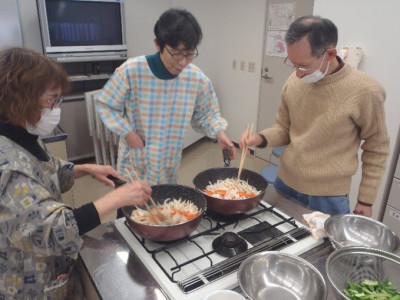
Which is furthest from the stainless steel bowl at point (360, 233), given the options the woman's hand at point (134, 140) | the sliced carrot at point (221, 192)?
Result: the woman's hand at point (134, 140)

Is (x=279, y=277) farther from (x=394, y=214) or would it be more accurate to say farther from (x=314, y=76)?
(x=394, y=214)

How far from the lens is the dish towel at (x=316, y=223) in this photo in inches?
47.2

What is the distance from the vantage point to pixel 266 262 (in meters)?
1.03

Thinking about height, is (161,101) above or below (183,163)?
above

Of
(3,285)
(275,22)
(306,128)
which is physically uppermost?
(275,22)

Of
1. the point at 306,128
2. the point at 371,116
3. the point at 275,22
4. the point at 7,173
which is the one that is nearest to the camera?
the point at 7,173

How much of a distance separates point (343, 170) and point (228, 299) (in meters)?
0.92

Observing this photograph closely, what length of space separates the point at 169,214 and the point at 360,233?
73 centimetres

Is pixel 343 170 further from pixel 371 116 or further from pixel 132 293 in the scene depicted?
pixel 132 293

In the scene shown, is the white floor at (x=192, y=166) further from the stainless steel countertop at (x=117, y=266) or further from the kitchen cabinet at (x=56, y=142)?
the stainless steel countertop at (x=117, y=266)

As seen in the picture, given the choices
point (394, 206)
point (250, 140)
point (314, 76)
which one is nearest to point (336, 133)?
point (314, 76)

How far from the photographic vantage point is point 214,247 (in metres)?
1.12

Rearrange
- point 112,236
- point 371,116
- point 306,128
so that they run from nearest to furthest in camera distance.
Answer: point 112,236
point 371,116
point 306,128

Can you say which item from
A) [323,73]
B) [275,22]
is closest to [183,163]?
[275,22]
